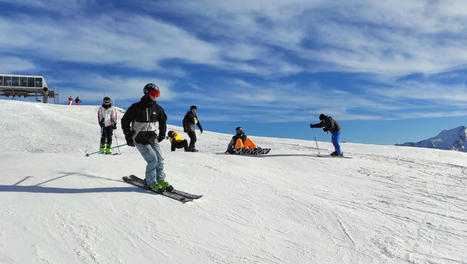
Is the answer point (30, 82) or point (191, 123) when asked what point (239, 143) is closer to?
point (191, 123)

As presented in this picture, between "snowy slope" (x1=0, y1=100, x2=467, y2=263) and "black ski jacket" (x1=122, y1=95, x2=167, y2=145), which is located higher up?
"black ski jacket" (x1=122, y1=95, x2=167, y2=145)

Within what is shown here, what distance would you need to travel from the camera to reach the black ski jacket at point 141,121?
21.6 ft

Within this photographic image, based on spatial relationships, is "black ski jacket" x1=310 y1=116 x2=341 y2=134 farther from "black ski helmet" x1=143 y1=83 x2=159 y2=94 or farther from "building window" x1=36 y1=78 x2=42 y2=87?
A: "building window" x1=36 y1=78 x2=42 y2=87

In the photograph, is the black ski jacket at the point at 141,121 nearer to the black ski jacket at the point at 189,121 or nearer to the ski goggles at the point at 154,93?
the ski goggles at the point at 154,93

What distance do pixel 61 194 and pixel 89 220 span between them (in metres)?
1.29

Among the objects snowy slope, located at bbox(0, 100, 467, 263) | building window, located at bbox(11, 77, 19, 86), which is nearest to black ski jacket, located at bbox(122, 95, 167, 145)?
snowy slope, located at bbox(0, 100, 467, 263)

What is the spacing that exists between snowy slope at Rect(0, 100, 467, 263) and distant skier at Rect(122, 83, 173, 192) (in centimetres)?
46

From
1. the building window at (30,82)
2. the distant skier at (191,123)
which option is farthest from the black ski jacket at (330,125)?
the building window at (30,82)

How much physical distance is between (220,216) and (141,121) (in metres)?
2.40

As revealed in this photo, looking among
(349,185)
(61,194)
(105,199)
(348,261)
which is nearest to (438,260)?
(348,261)

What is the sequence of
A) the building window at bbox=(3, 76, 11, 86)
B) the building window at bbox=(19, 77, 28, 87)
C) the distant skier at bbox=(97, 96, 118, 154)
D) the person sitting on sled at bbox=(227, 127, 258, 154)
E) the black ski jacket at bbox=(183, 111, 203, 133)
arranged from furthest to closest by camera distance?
the building window at bbox=(19, 77, 28, 87) → the building window at bbox=(3, 76, 11, 86) → the black ski jacket at bbox=(183, 111, 203, 133) → the person sitting on sled at bbox=(227, 127, 258, 154) → the distant skier at bbox=(97, 96, 118, 154)

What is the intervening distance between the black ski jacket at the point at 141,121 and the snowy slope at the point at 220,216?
43.4 inches

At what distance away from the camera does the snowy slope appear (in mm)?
4664

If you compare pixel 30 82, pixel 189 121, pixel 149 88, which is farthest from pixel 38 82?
pixel 149 88
